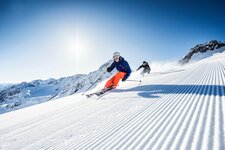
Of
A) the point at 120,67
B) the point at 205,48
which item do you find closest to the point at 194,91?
the point at 120,67

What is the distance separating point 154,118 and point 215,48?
114 metres

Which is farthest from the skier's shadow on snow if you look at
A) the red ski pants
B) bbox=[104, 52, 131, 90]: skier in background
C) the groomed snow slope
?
bbox=[104, 52, 131, 90]: skier in background

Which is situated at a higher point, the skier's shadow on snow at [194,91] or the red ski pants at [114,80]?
the red ski pants at [114,80]

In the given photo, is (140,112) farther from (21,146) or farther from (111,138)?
(21,146)

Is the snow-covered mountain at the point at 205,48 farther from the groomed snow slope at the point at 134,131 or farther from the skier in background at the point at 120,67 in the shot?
the groomed snow slope at the point at 134,131

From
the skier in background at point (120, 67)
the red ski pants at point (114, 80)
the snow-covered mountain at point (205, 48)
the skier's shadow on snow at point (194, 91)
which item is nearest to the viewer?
the skier's shadow on snow at point (194, 91)

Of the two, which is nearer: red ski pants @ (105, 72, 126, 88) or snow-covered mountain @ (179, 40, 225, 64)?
red ski pants @ (105, 72, 126, 88)

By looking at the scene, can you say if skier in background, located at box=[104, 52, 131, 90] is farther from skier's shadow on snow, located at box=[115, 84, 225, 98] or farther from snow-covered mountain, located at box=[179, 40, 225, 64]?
snow-covered mountain, located at box=[179, 40, 225, 64]

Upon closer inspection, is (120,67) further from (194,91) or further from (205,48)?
(205,48)

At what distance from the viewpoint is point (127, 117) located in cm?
503

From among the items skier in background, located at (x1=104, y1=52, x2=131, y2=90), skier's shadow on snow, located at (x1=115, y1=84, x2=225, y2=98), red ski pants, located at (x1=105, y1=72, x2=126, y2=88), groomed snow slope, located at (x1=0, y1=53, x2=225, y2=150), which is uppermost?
skier in background, located at (x1=104, y1=52, x2=131, y2=90)

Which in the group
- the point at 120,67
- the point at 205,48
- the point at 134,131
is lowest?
the point at 134,131

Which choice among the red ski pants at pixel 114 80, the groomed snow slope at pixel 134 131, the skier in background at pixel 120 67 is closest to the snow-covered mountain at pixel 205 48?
the skier in background at pixel 120 67

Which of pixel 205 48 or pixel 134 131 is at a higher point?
pixel 205 48
